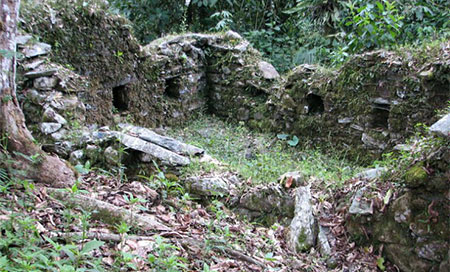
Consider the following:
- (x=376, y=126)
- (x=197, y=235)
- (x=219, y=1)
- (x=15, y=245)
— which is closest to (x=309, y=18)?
(x=219, y=1)

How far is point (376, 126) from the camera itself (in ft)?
20.8

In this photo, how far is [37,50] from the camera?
5000mm

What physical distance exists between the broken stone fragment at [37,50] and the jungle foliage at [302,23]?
411cm

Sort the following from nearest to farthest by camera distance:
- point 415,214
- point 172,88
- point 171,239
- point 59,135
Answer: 1. point 171,239
2. point 415,214
3. point 59,135
4. point 172,88

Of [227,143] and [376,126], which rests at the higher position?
[376,126]

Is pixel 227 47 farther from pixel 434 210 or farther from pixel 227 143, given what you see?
pixel 434 210

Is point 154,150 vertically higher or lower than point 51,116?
lower

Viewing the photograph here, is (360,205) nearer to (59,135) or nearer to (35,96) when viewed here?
(59,135)

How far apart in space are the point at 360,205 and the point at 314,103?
3966 millimetres

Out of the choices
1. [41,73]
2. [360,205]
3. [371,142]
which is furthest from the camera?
[371,142]

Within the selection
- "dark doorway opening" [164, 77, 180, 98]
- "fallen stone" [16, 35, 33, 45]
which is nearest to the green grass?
"dark doorway opening" [164, 77, 180, 98]

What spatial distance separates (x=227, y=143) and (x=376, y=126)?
2.57 metres

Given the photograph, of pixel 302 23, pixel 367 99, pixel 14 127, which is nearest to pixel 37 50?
pixel 14 127

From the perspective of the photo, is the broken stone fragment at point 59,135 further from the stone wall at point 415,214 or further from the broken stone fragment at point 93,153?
the stone wall at point 415,214
